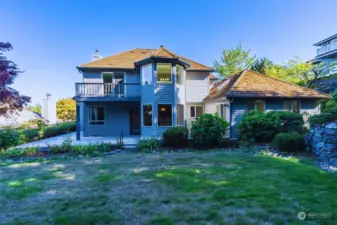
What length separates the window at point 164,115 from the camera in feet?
47.8

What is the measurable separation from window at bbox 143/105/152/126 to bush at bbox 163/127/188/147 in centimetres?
350

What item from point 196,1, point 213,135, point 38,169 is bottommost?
point 38,169

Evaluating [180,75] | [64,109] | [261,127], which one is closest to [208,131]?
[261,127]

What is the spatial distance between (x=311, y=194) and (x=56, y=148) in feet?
34.4

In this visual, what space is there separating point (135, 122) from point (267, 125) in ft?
33.2

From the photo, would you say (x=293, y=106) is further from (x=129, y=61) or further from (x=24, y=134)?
(x=24, y=134)

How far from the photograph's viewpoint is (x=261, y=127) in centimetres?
1169

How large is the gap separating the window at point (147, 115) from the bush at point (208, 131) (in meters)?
4.31

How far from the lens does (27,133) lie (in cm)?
1463

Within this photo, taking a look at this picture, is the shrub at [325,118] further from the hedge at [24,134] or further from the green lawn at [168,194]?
the hedge at [24,134]

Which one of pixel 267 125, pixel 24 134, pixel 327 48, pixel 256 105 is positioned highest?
pixel 327 48

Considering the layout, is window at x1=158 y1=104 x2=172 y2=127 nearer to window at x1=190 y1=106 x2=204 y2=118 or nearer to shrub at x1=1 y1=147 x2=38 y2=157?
window at x1=190 y1=106 x2=204 y2=118

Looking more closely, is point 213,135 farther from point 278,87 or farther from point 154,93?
point 278,87

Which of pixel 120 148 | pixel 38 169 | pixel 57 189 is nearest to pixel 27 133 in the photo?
pixel 120 148
